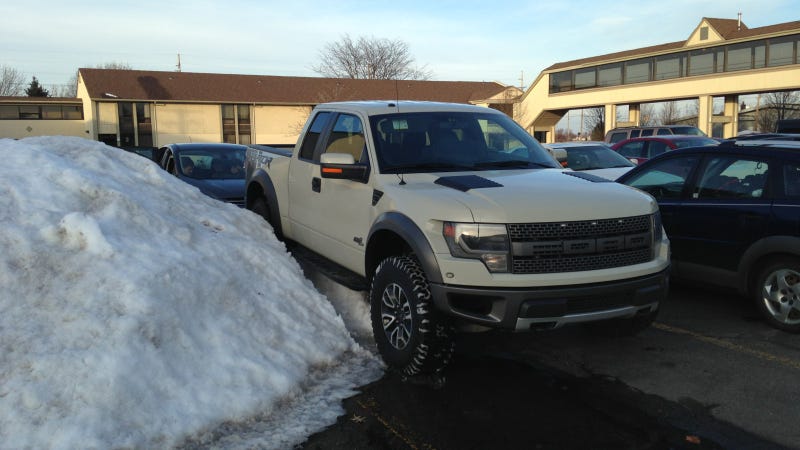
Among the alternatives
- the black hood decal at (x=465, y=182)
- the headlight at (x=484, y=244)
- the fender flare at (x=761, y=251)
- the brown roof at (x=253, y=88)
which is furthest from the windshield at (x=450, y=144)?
the brown roof at (x=253, y=88)

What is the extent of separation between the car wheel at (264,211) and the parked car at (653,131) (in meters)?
18.0

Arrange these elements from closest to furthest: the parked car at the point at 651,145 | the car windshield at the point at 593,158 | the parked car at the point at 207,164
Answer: the parked car at the point at 207,164 → the car windshield at the point at 593,158 → the parked car at the point at 651,145

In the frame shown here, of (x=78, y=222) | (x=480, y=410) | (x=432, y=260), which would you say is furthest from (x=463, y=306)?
(x=78, y=222)

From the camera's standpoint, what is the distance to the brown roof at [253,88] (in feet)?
151

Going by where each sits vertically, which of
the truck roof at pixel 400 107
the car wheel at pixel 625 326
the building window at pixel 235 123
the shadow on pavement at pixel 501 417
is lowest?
the shadow on pavement at pixel 501 417

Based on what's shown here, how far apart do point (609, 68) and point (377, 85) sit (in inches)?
719

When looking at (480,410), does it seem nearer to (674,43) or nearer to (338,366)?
(338,366)

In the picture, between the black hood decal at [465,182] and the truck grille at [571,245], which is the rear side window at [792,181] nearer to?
the truck grille at [571,245]

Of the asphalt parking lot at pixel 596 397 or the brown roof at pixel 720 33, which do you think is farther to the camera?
the brown roof at pixel 720 33

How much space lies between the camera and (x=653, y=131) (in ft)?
75.9

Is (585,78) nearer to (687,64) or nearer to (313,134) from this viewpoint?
(687,64)

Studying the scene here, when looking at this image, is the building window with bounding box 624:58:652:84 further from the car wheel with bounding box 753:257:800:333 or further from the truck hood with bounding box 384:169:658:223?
the truck hood with bounding box 384:169:658:223

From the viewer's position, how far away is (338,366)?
4.76 metres

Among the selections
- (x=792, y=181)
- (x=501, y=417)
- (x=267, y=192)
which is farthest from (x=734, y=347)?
(x=267, y=192)
